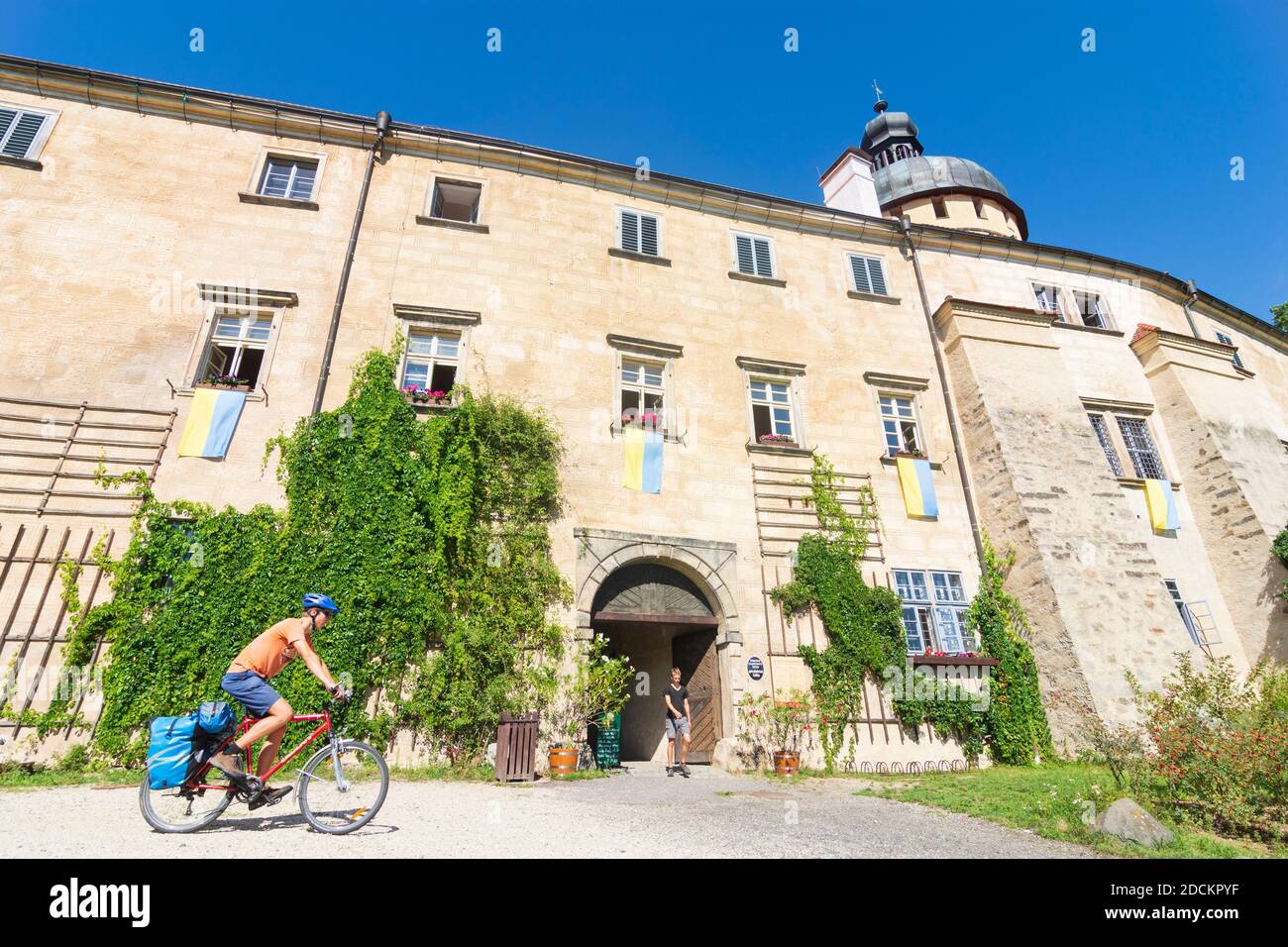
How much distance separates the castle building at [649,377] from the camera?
1096 cm

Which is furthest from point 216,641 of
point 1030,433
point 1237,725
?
point 1030,433

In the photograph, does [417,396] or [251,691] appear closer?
[251,691]

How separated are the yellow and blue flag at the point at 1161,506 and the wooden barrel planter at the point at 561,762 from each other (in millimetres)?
14625

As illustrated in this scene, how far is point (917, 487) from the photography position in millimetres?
13633

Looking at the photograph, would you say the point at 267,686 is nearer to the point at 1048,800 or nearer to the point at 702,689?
the point at 1048,800

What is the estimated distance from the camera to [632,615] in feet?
37.5

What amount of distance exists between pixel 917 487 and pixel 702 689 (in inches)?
254

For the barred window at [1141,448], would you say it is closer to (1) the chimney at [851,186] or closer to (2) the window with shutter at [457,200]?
(1) the chimney at [851,186]

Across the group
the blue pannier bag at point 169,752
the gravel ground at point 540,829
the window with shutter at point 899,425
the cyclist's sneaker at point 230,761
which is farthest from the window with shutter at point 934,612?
the blue pannier bag at point 169,752

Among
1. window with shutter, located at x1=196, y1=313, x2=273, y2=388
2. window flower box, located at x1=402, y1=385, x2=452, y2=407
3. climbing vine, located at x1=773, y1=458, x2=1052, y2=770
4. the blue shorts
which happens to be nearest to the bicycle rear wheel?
the blue shorts

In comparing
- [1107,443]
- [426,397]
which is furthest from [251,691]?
[1107,443]

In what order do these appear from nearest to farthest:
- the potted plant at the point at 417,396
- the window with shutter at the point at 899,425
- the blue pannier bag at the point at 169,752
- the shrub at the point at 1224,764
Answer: the blue pannier bag at the point at 169,752 < the shrub at the point at 1224,764 < the potted plant at the point at 417,396 < the window with shutter at the point at 899,425
